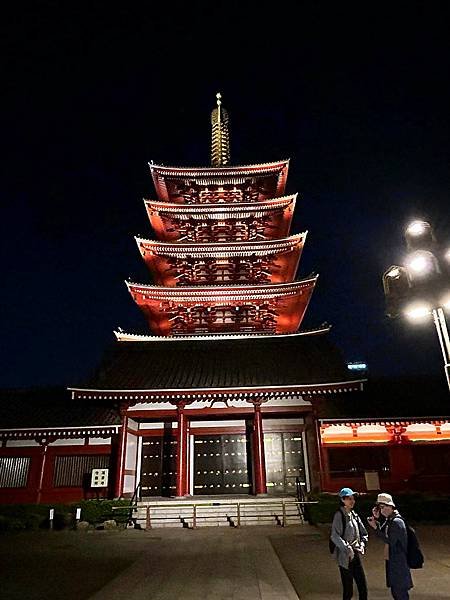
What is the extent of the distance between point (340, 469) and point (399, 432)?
10.5 ft

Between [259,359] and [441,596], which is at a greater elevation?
[259,359]

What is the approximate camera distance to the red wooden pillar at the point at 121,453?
55.7ft

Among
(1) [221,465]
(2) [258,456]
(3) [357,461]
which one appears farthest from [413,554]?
(1) [221,465]

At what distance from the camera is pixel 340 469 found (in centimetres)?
1869

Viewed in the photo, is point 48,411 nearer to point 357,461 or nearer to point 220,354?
point 220,354

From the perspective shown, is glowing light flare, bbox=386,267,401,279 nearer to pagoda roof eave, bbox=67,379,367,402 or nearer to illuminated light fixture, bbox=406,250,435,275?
illuminated light fixture, bbox=406,250,435,275

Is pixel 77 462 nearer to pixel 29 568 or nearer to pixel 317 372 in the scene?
pixel 29 568

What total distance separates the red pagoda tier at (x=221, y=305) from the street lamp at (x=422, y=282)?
16.5 meters

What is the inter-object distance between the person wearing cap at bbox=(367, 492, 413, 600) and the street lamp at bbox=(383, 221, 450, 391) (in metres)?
2.56

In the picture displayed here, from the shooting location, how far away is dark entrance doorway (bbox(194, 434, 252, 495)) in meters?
19.1

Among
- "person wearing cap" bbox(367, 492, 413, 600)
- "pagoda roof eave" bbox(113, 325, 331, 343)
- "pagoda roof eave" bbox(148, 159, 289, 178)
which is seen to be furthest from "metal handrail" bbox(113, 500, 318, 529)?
"pagoda roof eave" bbox(148, 159, 289, 178)

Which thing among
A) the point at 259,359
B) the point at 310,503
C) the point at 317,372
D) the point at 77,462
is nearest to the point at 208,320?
the point at 259,359

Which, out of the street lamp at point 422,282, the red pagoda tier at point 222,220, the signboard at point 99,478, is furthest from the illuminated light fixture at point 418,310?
the red pagoda tier at point 222,220

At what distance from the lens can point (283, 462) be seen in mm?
19141
